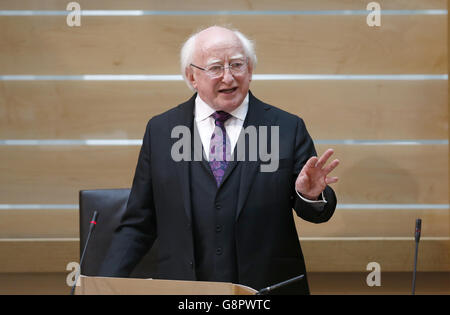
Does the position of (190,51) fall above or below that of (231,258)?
above

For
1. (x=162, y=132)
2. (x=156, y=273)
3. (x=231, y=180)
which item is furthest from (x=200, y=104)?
Answer: (x=156, y=273)

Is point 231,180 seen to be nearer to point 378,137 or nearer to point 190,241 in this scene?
point 190,241

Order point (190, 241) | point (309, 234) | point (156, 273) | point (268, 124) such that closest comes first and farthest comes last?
point (190, 241), point (268, 124), point (156, 273), point (309, 234)

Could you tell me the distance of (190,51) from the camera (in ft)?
7.34

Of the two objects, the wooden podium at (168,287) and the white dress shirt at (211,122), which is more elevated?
the white dress shirt at (211,122)

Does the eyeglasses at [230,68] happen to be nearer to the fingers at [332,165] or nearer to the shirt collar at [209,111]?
the shirt collar at [209,111]

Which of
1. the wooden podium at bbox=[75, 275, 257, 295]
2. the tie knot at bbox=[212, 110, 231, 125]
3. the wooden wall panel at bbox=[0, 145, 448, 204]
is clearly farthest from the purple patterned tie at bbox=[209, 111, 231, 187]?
the wooden wall panel at bbox=[0, 145, 448, 204]

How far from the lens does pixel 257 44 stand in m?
3.20

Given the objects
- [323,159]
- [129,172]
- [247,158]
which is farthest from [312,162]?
[129,172]

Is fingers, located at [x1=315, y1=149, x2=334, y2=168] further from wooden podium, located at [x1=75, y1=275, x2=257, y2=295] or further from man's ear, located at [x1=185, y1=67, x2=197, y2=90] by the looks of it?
man's ear, located at [x1=185, y1=67, x2=197, y2=90]

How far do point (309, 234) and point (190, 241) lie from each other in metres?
1.31

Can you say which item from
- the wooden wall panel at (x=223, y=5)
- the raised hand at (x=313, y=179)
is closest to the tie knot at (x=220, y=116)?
the raised hand at (x=313, y=179)

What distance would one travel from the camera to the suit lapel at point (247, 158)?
2.07 metres

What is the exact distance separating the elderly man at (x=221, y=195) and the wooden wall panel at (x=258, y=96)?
38.9 inches
